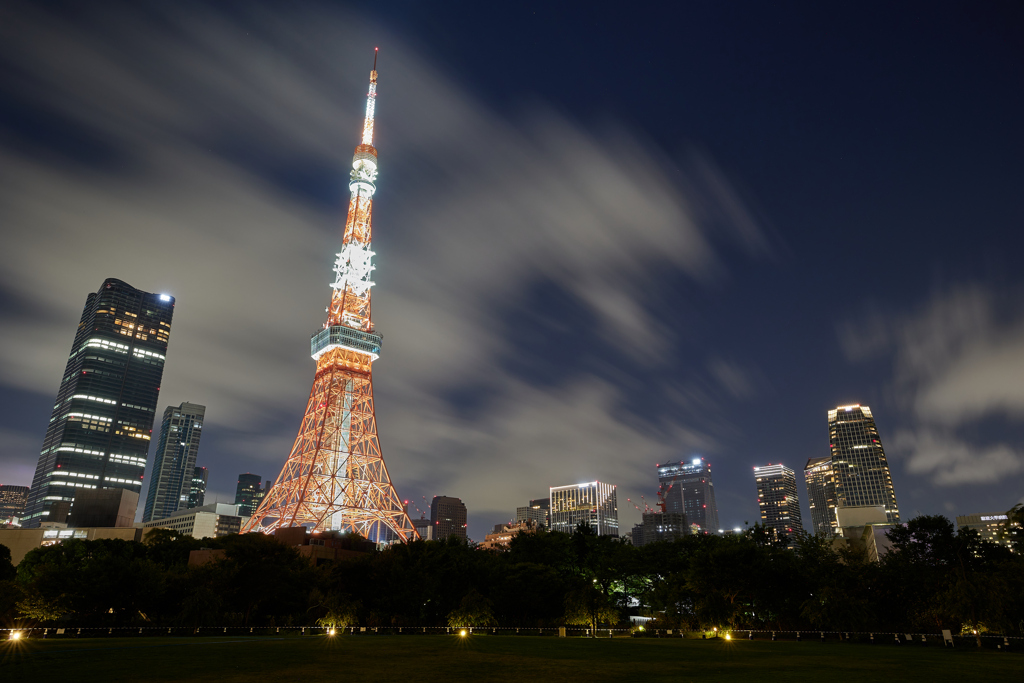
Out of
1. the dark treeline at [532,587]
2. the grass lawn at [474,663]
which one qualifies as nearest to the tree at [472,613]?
the dark treeline at [532,587]

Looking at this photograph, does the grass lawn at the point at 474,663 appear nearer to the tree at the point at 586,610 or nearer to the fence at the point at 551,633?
the fence at the point at 551,633

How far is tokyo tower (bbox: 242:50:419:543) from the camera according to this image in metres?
89.8

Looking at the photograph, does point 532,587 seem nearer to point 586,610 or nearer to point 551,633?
point 551,633

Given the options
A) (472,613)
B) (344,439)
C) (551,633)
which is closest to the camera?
(472,613)

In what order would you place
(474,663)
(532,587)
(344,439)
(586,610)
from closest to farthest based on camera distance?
(474,663) → (586,610) → (532,587) → (344,439)

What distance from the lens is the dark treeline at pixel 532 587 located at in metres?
44.0

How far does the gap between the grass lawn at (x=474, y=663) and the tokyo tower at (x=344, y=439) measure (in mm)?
54929

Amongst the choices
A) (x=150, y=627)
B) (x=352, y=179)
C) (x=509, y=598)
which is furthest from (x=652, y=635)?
(x=352, y=179)

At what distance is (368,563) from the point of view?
64.7 m

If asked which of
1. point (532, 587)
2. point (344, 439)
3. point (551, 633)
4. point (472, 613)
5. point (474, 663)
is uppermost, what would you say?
point (344, 439)

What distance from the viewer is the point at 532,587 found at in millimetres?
60219

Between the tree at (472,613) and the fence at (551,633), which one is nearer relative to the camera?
the fence at (551,633)

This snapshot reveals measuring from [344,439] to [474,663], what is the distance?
73158 mm

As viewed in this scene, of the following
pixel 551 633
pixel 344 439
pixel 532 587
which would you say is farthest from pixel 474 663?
pixel 344 439
